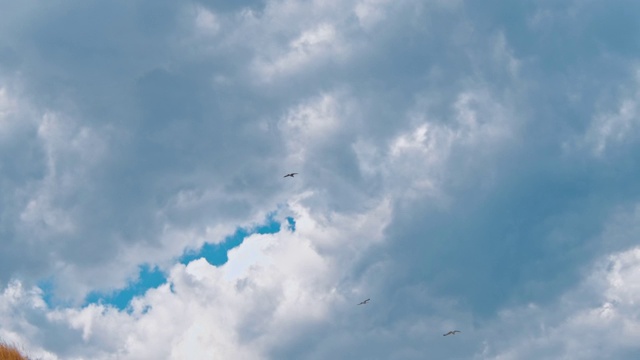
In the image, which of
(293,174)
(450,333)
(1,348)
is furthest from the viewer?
(293,174)

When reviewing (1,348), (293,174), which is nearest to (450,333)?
(293,174)

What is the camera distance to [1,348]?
44469mm

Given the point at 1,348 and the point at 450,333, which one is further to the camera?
the point at 450,333

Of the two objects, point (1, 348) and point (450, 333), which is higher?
point (450, 333)

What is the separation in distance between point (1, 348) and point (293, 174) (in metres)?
63.2

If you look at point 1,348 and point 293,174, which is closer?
point 1,348

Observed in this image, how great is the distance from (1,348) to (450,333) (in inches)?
2356

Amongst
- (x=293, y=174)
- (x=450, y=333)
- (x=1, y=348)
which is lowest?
(x=1, y=348)

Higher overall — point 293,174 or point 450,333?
point 293,174

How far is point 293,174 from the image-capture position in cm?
10556

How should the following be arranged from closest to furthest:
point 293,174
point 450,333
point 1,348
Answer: point 1,348
point 450,333
point 293,174

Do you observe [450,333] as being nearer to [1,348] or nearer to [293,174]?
[293,174]

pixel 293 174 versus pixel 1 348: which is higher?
pixel 293 174
